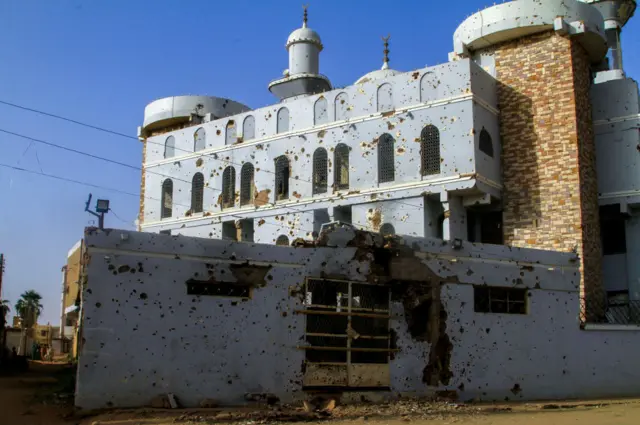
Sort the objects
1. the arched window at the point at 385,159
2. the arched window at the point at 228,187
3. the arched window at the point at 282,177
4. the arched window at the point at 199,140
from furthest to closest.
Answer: the arched window at the point at 199,140 → the arched window at the point at 228,187 → the arched window at the point at 282,177 → the arched window at the point at 385,159

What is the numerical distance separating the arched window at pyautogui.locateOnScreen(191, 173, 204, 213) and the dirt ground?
1533cm

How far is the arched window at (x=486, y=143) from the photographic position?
23.3 meters

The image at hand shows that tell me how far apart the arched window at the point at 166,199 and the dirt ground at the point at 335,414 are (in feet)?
53.5

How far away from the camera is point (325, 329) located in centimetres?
1411

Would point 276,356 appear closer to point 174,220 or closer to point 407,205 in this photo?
point 407,205

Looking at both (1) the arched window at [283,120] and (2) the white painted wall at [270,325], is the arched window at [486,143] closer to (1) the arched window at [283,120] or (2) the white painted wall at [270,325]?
(2) the white painted wall at [270,325]

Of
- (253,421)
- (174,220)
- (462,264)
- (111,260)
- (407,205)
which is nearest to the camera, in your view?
(253,421)

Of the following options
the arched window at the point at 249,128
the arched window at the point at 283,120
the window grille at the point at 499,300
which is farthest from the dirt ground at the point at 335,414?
the arched window at the point at 249,128

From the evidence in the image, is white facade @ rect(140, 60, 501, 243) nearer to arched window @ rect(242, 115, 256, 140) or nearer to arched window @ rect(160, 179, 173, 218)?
arched window @ rect(242, 115, 256, 140)

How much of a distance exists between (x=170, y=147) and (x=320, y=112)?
26.9ft

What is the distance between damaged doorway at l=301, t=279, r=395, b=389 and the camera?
13930mm

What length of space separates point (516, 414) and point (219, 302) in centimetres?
615

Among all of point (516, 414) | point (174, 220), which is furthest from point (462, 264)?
point (174, 220)

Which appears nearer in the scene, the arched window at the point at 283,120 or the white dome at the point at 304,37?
the arched window at the point at 283,120
